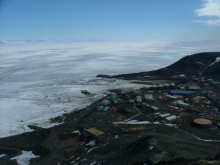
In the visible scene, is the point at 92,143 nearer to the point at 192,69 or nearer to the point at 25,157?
the point at 25,157

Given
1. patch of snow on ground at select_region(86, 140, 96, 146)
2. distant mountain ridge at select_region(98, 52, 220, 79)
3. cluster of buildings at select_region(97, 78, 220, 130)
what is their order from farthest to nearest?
1. distant mountain ridge at select_region(98, 52, 220, 79)
2. cluster of buildings at select_region(97, 78, 220, 130)
3. patch of snow on ground at select_region(86, 140, 96, 146)

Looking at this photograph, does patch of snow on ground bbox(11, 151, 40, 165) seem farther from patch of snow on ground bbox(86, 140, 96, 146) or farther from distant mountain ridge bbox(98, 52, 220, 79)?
distant mountain ridge bbox(98, 52, 220, 79)

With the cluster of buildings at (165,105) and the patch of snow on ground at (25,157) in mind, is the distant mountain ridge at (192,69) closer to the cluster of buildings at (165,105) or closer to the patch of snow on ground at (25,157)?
the cluster of buildings at (165,105)

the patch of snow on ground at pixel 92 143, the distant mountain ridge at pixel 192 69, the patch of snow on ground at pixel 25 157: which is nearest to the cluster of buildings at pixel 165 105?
the patch of snow on ground at pixel 92 143

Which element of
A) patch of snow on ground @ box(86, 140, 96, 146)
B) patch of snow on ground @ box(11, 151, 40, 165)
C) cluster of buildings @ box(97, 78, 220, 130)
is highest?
cluster of buildings @ box(97, 78, 220, 130)

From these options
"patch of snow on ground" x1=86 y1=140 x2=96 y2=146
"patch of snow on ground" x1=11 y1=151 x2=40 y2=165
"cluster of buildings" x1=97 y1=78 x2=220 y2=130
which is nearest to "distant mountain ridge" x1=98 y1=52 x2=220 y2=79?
"cluster of buildings" x1=97 y1=78 x2=220 y2=130

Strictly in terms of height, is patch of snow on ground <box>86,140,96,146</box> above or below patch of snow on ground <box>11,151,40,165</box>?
above

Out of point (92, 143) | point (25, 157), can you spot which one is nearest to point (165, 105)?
point (92, 143)

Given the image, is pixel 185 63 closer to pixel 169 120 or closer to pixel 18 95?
pixel 169 120

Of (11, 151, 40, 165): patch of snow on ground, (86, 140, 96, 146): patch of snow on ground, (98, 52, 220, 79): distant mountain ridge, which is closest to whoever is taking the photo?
(11, 151, 40, 165): patch of snow on ground
